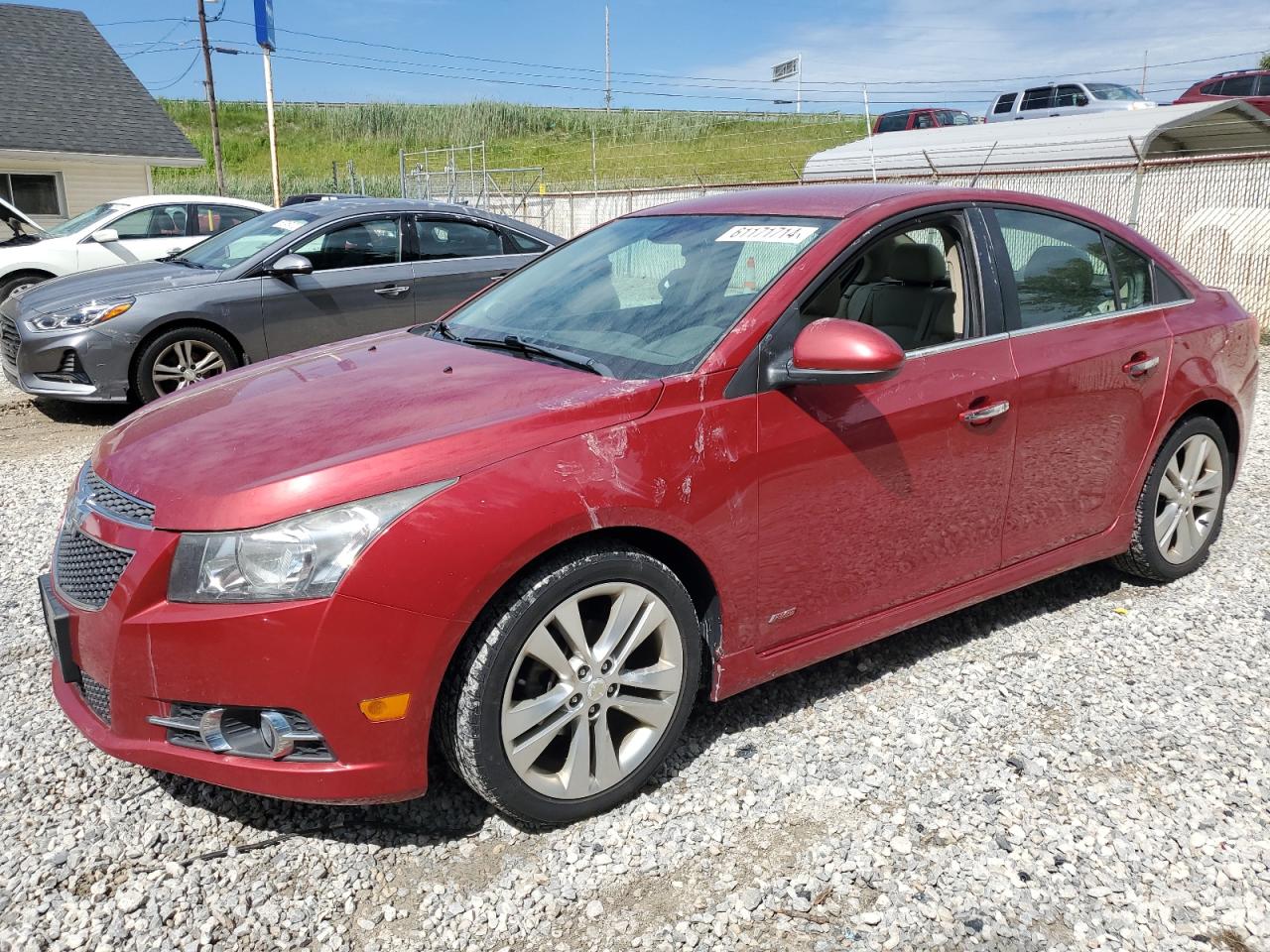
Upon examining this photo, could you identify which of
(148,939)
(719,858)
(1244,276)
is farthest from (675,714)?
(1244,276)

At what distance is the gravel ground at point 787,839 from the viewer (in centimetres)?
240

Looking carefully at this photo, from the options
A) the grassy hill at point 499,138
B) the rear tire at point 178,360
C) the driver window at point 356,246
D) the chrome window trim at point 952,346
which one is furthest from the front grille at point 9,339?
the grassy hill at point 499,138

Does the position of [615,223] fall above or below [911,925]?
above

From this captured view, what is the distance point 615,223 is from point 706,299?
1.09m

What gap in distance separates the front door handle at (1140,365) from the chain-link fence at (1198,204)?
25.0 ft

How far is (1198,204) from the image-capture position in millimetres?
12945

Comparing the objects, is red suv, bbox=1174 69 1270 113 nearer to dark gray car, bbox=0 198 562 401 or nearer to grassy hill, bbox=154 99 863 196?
grassy hill, bbox=154 99 863 196

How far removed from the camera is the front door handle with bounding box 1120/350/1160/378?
3814 mm

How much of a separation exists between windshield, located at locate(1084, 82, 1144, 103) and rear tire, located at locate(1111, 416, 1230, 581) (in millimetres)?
24507

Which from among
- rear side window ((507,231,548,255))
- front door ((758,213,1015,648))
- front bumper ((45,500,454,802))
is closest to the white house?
rear side window ((507,231,548,255))

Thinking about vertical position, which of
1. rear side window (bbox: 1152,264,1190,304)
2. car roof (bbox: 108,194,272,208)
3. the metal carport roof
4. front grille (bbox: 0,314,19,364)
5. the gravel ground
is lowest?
the gravel ground

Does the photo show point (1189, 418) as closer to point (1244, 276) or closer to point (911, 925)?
point (911, 925)

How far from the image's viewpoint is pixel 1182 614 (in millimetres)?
4137

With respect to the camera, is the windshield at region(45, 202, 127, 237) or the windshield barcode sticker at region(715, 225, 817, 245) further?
the windshield at region(45, 202, 127, 237)
